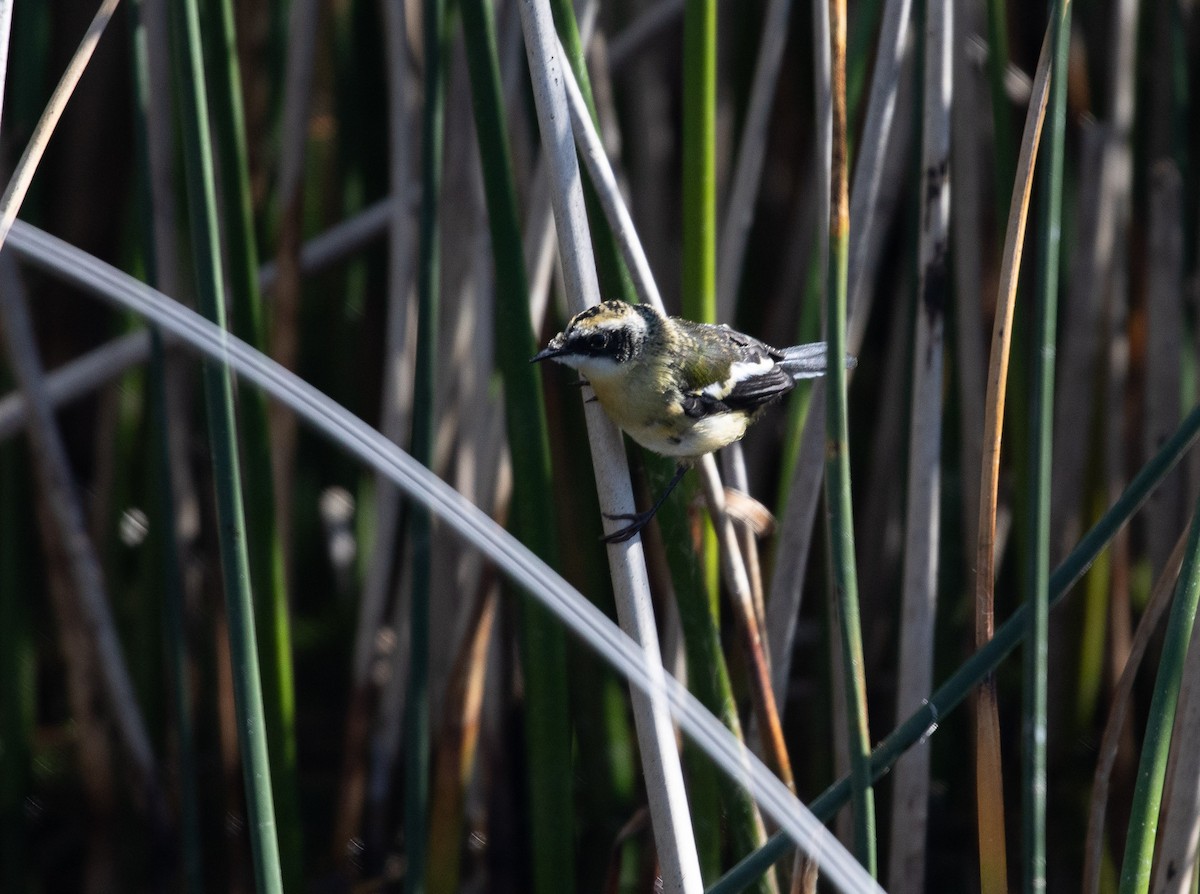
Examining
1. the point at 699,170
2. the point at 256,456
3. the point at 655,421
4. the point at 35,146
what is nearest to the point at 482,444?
the point at 256,456

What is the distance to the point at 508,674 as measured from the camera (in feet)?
10.7

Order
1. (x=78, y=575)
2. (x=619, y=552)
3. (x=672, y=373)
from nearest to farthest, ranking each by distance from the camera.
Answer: (x=619, y=552) → (x=672, y=373) → (x=78, y=575)

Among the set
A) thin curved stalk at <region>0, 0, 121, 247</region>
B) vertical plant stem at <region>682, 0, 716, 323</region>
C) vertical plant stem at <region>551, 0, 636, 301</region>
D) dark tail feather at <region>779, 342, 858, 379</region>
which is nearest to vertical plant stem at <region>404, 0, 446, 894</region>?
vertical plant stem at <region>551, 0, 636, 301</region>

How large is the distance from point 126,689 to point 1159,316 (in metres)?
2.57

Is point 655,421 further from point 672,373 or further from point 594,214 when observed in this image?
point 594,214

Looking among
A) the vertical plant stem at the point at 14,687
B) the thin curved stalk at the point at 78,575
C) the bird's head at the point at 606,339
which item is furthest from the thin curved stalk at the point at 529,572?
the vertical plant stem at the point at 14,687

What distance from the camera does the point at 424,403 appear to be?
1.99m

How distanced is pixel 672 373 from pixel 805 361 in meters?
0.24

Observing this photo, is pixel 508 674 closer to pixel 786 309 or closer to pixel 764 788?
pixel 786 309

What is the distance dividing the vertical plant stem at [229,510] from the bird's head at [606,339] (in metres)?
0.45

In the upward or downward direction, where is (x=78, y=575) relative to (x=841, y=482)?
downward

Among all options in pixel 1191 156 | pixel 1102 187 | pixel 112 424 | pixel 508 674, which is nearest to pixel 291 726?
pixel 508 674

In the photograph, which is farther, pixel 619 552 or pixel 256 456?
pixel 256 456

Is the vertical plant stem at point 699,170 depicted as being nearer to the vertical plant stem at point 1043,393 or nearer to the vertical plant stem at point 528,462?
the vertical plant stem at point 528,462
